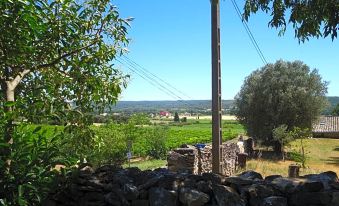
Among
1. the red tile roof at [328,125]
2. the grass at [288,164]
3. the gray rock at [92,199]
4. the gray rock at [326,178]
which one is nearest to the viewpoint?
the gray rock at [326,178]

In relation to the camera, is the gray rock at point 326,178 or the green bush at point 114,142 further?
the green bush at point 114,142

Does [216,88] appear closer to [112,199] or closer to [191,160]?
[112,199]

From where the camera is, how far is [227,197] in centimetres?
531

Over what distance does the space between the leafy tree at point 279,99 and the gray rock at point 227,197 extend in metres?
32.9

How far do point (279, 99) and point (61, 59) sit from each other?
33.2 metres

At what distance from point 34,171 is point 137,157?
125 feet

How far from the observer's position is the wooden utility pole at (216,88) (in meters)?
9.94

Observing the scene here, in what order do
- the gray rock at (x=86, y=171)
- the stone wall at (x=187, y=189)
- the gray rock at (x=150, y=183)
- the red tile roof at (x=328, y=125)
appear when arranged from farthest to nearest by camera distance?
the red tile roof at (x=328, y=125) < the gray rock at (x=86, y=171) < the gray rock at (x=150, y=183) < the stone wall at (x=187, y=189)

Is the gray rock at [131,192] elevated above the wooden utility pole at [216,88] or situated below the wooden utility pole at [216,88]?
below

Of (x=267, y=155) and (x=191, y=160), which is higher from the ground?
(x=191, y=160)

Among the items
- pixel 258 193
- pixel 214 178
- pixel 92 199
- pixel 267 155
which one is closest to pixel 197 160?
pixel 92 199

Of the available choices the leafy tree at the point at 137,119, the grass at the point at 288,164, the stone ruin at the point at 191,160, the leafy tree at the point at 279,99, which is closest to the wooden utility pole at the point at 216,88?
the stone ruin at the point at 191,160

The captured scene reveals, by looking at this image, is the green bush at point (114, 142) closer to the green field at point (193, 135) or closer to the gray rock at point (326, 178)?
the green field at point (193, 135)

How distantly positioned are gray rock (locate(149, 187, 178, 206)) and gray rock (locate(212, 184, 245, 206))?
53 cm
